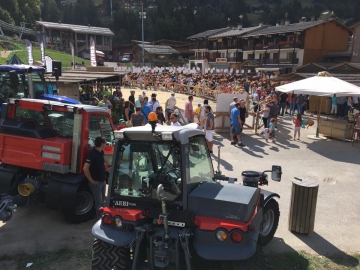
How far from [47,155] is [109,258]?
8.05 ft

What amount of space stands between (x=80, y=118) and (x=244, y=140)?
7842 millimetres

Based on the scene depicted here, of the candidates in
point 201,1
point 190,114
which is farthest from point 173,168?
point 201,1

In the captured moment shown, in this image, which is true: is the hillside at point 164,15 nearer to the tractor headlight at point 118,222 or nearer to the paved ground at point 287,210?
the paved ground at point 287,210

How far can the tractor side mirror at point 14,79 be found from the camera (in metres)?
8.62

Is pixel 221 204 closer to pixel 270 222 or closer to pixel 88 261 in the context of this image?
pixel 270 222

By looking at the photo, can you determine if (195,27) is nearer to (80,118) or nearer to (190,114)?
(190,114)

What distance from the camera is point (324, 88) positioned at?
36.8 ft

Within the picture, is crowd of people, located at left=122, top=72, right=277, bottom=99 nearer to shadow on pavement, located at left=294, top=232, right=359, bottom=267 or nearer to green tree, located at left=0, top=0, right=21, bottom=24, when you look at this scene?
shadow on pavement, located at left=294, top=232, right=359, bottom=267

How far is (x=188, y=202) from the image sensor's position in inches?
137

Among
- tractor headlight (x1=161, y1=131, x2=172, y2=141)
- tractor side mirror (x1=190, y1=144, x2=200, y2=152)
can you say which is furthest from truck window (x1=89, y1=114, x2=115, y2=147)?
tractor headlight (x1=161, y1=131, x2=172, y2=141)

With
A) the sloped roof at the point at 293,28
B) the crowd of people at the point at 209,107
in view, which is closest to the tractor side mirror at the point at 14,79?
the crowd of people at the point at 209,107

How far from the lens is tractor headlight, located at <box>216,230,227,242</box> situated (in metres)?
3.29

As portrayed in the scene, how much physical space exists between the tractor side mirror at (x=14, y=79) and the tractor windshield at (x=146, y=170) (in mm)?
6513

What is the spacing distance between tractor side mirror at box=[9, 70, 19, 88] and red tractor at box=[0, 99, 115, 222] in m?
3.53
